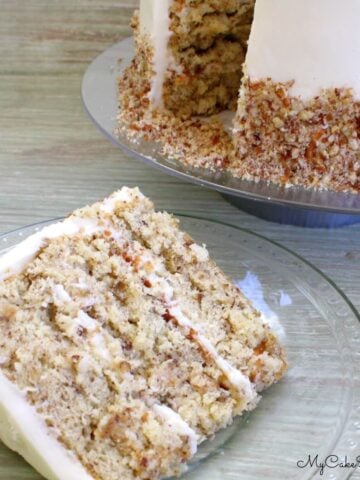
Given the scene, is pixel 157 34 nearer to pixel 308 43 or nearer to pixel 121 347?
pixel 308 43

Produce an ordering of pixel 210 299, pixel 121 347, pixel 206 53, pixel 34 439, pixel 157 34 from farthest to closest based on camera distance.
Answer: pixel 206 53 → pixel 157 34 → pixel 210 299 → pixel 121 347 → pixel 34 439

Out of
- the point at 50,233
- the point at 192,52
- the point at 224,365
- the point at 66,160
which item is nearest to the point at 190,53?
the point at 192,52

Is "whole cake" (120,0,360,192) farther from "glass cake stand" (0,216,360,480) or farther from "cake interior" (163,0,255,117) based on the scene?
"glass cake stand" (0,216,360,480)

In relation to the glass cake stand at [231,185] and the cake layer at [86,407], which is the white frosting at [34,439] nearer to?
the cake layer at [86,407]

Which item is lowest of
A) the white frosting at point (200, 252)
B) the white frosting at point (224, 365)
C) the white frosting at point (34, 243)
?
the white frosting at point (224, 365)

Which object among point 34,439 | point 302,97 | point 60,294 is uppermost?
point 302,97

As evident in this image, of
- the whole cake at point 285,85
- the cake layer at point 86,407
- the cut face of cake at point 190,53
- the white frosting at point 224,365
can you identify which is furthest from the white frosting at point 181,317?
the cut face of cake at point 190,53

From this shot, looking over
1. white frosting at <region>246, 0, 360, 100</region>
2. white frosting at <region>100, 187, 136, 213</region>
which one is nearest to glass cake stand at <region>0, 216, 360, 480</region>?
white frosting at <region>100, 187, 136, 213</region>
